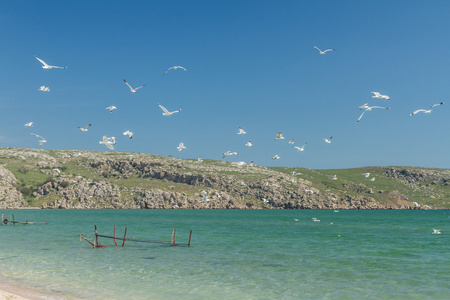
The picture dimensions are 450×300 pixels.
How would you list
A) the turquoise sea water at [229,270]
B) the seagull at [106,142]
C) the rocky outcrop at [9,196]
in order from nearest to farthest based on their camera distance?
Result: 1. the turquoise sea water at [229,270]
2. the seagull at [106,142]
3. the rocky outcrop at [9,196]

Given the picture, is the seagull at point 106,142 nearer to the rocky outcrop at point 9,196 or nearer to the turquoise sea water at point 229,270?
the turquoise sea water at point 229,270

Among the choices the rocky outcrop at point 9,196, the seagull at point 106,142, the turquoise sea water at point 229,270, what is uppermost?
the seagull at point 106,142

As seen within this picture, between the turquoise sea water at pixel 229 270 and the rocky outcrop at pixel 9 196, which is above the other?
the rocky outcrop at pixel 9 196

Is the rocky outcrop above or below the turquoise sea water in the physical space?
above

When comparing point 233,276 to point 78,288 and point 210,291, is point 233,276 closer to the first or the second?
point 210,291

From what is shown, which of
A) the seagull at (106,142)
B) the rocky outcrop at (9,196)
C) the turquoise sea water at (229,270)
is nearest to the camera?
the turquoise sea water at (229,270)

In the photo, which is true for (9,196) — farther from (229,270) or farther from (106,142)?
(229,270)

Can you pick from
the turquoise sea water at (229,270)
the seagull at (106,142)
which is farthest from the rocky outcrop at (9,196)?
the seagull at (106,142)

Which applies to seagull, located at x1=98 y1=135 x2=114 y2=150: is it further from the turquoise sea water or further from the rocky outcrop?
the rocky outcrop

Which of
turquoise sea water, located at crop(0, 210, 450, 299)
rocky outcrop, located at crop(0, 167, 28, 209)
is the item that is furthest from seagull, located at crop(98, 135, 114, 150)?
rocky outcrop, located at crop(0, 167, 28, 209)

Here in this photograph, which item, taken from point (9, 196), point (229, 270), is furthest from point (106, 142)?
point (9, 196)

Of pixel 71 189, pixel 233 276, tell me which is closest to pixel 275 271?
pixel 233 276

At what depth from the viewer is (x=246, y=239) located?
60.6 meters

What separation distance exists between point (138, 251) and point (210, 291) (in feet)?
68.4
